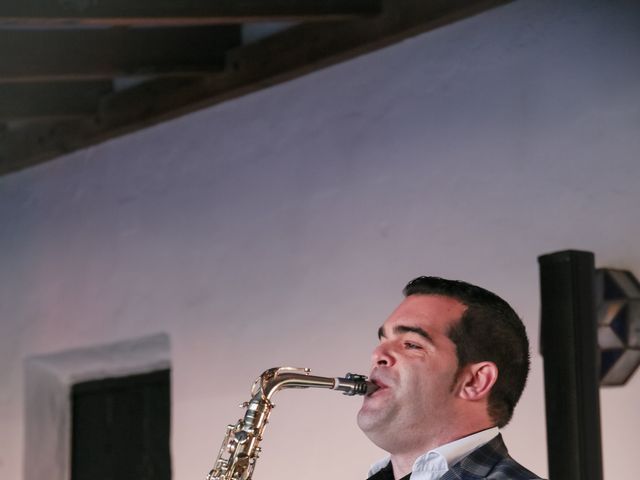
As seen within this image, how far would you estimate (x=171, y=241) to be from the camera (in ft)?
13.8

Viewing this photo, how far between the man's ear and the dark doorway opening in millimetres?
2384

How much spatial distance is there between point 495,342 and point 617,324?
0.76m

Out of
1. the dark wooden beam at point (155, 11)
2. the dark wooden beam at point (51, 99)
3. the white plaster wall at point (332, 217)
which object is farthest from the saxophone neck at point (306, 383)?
the dark wooden beam at point (51, 99)

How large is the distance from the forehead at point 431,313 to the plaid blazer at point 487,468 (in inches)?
8.9

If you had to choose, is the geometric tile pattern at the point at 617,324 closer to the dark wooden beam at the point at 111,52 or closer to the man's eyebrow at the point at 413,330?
the man's eyebrow at the point at 413,330

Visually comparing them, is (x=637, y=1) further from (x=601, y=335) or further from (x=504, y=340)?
(x=504, y=340)

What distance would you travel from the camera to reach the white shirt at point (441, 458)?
6.50 feet

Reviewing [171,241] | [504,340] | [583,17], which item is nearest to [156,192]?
[171,241]

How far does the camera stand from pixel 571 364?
240cm

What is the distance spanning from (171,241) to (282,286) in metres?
0.57

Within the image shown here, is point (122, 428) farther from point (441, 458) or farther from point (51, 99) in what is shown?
point (441, 458)

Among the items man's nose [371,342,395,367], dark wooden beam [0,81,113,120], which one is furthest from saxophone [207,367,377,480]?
dark wooden beam [0,81,113,120]

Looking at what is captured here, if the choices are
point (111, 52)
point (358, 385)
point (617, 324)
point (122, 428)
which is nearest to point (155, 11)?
point (111, 52)

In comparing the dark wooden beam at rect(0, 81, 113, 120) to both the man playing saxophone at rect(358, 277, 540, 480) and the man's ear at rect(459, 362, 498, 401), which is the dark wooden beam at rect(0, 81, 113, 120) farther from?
the man's ear at rect(459, 362, 498, 401)
